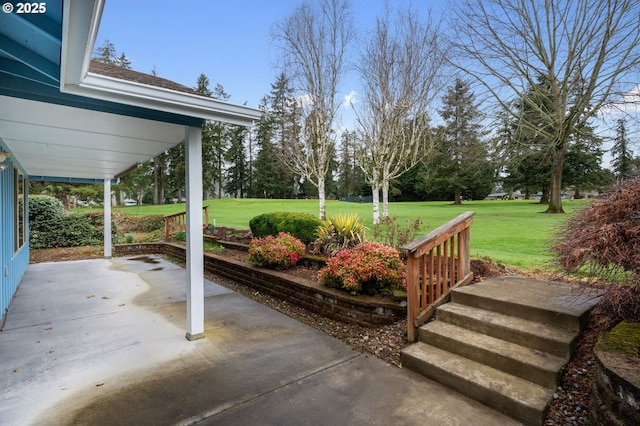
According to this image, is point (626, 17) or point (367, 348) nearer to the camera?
point (367, 348)

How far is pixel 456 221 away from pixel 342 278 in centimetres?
162

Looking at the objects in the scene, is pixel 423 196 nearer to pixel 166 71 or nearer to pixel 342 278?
pixel 166 71

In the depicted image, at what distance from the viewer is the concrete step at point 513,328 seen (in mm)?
2609

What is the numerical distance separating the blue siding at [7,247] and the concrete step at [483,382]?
218 inches

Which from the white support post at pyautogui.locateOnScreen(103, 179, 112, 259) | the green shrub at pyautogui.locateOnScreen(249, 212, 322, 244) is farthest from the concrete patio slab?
the white support post at pyautogui.locateOnScreen(103, 179, 112, 259)

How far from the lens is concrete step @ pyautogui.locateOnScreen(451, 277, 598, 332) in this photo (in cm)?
285

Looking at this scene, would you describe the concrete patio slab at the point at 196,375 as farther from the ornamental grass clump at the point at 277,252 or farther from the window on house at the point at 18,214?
the window on house at the point at 18,214

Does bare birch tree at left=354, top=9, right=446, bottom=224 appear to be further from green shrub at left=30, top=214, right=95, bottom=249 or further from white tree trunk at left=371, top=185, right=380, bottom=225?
green shrub at left=30, top=214, right=95, bottom=249

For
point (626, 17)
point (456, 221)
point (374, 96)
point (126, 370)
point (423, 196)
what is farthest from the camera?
point (423, 196)

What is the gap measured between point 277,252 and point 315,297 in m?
1.41

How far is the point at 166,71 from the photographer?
31.5 meters

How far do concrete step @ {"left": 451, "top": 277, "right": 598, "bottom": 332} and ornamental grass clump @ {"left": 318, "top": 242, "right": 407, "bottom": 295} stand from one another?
0.77 meters

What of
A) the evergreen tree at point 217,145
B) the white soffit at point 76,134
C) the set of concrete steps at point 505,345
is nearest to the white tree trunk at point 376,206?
the white soffit at point 76,134

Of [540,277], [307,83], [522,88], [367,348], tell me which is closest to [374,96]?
[307,83]
